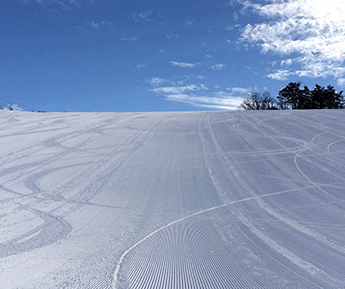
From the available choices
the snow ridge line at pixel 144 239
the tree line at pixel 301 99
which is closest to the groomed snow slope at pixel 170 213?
the snow ridge line at pixel 144 239

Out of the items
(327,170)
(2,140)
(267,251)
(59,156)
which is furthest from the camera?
(2,140)

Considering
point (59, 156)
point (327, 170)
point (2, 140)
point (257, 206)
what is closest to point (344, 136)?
point (327, 170)

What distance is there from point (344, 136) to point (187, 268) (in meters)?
9.79

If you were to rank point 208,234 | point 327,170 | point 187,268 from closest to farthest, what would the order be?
point 187,268 < point 208,234 < point 327,170

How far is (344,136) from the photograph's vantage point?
416 inches

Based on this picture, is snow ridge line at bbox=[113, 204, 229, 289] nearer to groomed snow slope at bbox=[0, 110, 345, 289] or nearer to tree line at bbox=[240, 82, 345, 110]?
groomed snow slope at bbox=[0, 110, 345, 289]

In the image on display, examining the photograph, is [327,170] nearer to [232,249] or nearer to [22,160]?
[232,249]

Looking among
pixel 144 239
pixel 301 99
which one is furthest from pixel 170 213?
pixel 301 99

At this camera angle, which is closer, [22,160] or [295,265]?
[295,265]

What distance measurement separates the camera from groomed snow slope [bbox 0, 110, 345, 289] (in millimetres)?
2928

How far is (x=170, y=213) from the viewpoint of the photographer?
460cm

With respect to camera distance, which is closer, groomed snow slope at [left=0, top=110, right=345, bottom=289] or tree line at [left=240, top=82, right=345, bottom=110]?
groomed snow slope at [left=0, top=110, right=345, bottom=289]

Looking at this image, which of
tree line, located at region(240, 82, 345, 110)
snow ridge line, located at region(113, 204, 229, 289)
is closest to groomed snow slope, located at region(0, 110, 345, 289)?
snow ridge line, located at region(113, 204, 229, 289)

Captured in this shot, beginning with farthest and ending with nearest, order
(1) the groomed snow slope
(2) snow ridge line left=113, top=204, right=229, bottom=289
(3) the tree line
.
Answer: (3) the tree line → (1) the groomed snow slope → (2) snow ridge line left=113, top=204, right=229, bottom=289
